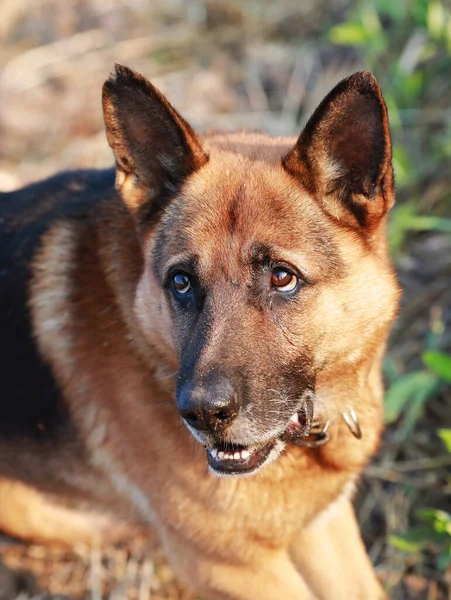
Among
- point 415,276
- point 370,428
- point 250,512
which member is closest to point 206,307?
point 250,512

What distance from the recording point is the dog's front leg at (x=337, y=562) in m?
3.30

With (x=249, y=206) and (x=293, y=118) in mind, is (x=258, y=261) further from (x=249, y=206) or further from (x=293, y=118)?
(x=293, y=118)

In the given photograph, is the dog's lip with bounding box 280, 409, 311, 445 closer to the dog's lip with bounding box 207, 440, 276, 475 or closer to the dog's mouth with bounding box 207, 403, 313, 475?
the dog's mouth with bounding box 207, 403, 313, 475

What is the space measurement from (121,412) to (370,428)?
3.23ft

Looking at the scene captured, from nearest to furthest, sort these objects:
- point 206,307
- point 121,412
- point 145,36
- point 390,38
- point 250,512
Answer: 1. point 206,307
2. point 250,512
3. point 121,412
4. point 390,38
5. point 145,36

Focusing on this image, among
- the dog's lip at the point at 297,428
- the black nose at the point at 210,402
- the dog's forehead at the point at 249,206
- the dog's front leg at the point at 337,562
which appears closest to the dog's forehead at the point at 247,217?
the dog's forehead at the point at 249,206

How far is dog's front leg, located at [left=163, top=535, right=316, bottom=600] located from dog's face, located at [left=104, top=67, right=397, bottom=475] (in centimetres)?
53

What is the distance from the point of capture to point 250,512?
2.73 meters

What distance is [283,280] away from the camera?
2.50 meters

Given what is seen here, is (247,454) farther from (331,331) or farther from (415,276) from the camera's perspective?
(415,276)

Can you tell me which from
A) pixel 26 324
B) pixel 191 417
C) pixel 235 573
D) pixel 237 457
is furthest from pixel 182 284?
pixel 235 573

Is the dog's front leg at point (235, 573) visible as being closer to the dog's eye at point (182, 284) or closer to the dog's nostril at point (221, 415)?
the dog's nostril at point (221, 415)

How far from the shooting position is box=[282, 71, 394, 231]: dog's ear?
2.42m

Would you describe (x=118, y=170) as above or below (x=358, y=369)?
above
